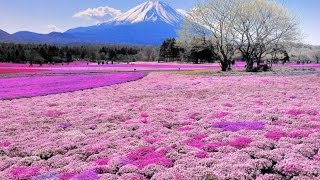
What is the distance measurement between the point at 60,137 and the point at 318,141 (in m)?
12.0

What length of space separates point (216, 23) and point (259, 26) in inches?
A: 301

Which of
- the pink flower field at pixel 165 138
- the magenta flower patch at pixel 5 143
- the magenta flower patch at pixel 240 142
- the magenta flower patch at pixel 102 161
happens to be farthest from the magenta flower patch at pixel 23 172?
the magenta flower patch at pixel 240 142

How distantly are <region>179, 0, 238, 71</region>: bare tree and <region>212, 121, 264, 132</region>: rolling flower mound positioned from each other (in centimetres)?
4994

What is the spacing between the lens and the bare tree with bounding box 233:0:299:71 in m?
71.0

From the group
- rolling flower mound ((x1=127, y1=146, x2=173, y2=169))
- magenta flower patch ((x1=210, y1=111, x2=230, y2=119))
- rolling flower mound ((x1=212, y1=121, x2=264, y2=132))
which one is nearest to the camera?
rolling flower mound ((x1=127, y1=146, x2=173, y2=169))

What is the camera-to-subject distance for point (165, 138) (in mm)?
18375

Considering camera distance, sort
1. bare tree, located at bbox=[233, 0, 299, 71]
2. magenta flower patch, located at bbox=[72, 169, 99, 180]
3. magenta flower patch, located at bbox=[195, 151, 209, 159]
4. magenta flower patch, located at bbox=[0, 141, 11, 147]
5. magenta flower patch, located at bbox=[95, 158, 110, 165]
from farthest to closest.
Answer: bare tree, located at bbox=[233, 0, 299, 71] < magenta flower patch, located at bbox=[0, 141, 11, 147] < magenta flower patch, located at bbox=[195, 151, 209, 159] < magenta flower patch, located at bbox=[95, 158, 110, 165] < magenta flower patch, located at bbox=[72, 169, 99, 180]

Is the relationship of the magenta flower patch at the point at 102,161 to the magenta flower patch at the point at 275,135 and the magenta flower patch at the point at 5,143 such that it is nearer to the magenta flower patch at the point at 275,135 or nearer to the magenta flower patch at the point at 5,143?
the magenta flower patch at the point at 5,143

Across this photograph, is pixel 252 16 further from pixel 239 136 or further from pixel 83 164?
pixel 83 164

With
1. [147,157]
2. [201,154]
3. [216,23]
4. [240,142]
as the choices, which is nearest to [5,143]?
[147,157]

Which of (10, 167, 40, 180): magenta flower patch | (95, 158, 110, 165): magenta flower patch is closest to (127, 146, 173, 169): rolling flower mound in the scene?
(95, 158, 110, 165): magenta flower patch

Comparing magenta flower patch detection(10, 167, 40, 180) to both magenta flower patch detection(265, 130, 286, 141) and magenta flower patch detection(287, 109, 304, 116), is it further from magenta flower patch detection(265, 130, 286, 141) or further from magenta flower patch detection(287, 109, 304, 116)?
magenta flower patch detection(287, 109, 304, 116)

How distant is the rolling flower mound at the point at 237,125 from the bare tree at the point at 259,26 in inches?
1908

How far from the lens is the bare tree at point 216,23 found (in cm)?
7200
